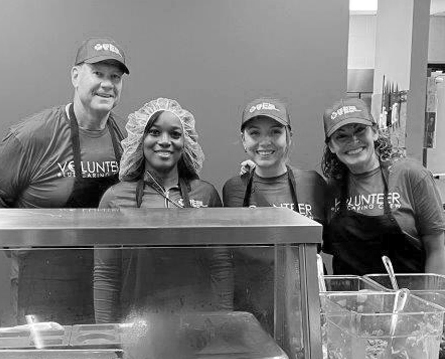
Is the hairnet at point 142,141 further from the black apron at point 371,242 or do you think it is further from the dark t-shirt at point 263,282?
the dark t-shirt at point 263,282

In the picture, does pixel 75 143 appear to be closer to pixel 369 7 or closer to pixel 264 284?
pixel 264 284

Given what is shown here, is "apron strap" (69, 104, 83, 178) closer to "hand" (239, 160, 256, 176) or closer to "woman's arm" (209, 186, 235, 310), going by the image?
"hand" (239, 160, 256, 176)

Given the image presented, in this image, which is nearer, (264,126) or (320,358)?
(320,358)

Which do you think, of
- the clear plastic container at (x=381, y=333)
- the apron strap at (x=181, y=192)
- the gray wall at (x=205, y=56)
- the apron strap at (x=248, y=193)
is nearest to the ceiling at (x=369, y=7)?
the gray wall at (x=205, y=56)

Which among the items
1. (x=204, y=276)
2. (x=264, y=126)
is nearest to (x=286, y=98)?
(x=264, y=126)

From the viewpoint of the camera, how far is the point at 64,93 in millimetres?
2475

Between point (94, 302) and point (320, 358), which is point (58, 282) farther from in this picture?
point (320, 358)

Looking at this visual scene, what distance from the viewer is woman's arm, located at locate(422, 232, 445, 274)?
1.64 meters

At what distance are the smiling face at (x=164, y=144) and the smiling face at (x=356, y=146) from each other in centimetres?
47

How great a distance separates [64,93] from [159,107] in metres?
0.96

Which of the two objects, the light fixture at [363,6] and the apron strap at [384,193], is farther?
the light fixture at [363,6]

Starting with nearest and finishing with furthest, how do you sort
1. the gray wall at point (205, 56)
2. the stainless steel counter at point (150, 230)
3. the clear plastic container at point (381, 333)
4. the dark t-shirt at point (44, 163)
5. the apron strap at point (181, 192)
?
the stainless steel counter at point (150, 230) → the clear plastic container at point (381, 333) → the apron strap at point (181, 192) → the dark t-shirt at point (44, 163) → the gray wall at point (205, 56)

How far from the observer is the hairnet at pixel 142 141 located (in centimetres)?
164

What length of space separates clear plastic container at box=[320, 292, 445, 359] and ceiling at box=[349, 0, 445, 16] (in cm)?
444
